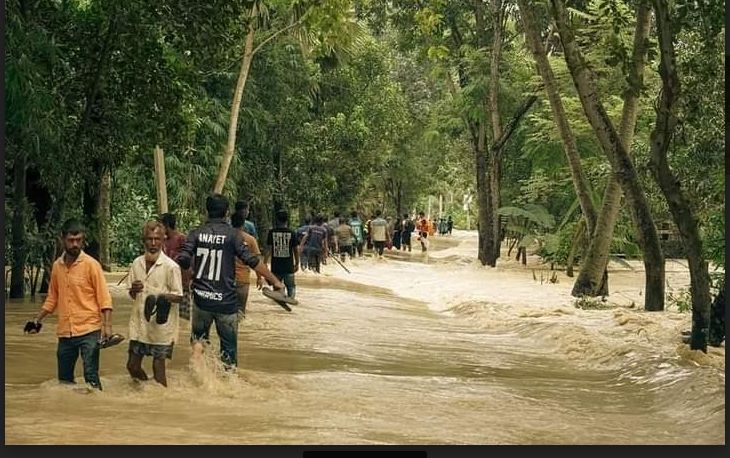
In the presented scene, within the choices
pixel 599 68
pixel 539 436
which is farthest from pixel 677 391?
pixel 599 68

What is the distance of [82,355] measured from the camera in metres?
7.65

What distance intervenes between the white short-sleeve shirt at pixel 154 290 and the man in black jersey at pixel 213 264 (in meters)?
0.39

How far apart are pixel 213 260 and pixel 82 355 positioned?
1205 millimetres

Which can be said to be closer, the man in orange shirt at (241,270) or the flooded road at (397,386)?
the flooded road at (397,386)

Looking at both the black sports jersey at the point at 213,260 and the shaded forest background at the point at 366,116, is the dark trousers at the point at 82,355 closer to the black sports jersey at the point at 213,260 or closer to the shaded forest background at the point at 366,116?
the black sports jersey at the point at 213,260

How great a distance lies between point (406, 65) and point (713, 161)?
34883 mm

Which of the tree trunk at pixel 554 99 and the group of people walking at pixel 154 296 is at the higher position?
the tree trunk at pixel 554 99

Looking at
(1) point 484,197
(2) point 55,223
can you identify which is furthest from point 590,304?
(1) point 484,197

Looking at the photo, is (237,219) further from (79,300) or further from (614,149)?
(614,149)

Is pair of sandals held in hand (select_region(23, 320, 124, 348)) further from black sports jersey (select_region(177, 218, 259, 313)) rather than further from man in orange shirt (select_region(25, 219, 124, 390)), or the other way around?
black sports jersey (select_region(177, 218, 259, 313))

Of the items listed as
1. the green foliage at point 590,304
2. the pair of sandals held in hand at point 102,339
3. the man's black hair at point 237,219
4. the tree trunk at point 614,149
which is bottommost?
the green foliage at point 590,304

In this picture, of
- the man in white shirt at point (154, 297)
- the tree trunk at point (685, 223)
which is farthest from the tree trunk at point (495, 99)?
the man in white shirt at point (154, 297)

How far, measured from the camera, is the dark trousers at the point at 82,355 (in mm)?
7566

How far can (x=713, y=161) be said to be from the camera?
39.0 feet
